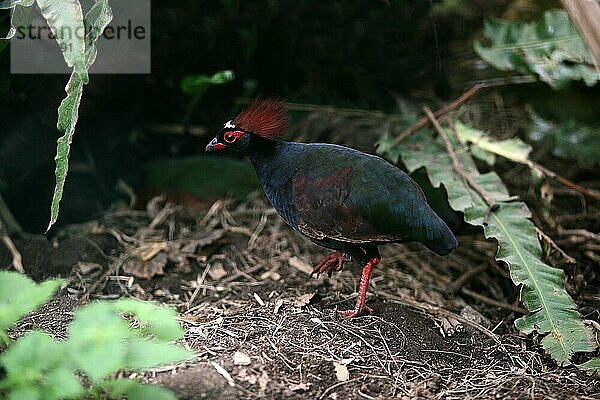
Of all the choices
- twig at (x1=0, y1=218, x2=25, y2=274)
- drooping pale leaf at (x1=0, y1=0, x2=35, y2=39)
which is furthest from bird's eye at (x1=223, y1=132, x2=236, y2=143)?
twig at (x1=0, y1=218, x2=25, y2=274)

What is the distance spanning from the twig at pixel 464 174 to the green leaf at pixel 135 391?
1.89m

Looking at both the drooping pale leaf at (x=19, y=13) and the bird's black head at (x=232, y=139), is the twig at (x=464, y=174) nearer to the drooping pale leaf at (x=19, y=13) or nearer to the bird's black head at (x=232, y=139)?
the bird's black head at (x=232, y=139)

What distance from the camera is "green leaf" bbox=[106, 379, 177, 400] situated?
2.11m

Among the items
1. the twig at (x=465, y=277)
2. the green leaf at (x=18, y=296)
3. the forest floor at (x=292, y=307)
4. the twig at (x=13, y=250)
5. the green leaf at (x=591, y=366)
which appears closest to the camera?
the green leaf at (x=18, y=296)

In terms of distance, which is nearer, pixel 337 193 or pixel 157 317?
pixel 157 317

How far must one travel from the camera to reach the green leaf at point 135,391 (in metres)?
2.11

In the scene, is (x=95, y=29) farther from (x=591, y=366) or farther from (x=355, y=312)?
(x=591, y=366)

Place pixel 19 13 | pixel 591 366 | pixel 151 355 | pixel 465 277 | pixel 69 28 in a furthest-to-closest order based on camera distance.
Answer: pixel 465 277 < pixel 19 13 < pixel 591 366 < pixel 69 28 < pixel 151 355

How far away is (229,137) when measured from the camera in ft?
10.8

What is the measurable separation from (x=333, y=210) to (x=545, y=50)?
1868mm

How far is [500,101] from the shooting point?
4.79 m

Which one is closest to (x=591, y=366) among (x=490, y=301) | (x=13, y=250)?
(x=490, y=301)

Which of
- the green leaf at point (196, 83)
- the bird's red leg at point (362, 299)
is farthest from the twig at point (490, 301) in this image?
the green leaf at point (196, 83)

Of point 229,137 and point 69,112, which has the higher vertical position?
point 69,112
